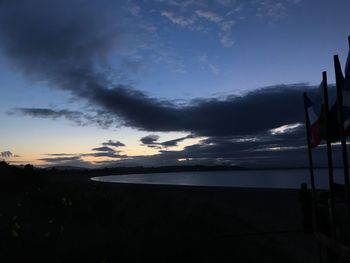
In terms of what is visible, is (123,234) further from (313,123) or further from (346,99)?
(346,99)

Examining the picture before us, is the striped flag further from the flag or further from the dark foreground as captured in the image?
the dark foreground

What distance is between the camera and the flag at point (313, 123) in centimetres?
1074

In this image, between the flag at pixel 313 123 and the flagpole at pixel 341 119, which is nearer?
the flagpole at pixel 341 119

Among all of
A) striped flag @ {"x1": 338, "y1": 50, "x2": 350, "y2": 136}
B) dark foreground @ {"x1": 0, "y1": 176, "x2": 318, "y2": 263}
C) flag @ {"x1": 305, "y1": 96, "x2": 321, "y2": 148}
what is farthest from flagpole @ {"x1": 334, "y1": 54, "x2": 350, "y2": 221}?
dark foreground @ {"x1": 0, "y1": 176, "x2": 318, "y2": 263}

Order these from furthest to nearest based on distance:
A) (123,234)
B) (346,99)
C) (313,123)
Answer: (123,234)
(313,123)
(346,99)

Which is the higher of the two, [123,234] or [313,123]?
[313,123]

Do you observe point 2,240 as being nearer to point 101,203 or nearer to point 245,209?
point 101,203

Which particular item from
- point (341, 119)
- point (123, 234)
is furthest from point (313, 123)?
point (123, 234)

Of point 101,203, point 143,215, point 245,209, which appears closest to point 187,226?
Result: point 143,215

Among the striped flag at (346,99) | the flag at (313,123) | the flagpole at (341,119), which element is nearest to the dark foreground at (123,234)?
the flag at (313,123)

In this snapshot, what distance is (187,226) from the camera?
15.3 m

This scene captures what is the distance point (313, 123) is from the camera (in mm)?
11078

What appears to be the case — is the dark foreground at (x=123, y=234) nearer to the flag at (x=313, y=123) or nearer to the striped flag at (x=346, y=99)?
the flag at (x=313, y=123)

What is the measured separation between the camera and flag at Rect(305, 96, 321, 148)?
1074cm
